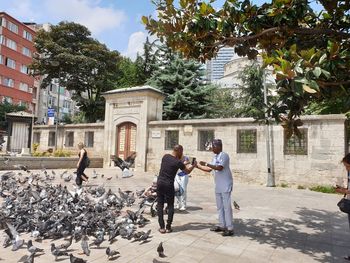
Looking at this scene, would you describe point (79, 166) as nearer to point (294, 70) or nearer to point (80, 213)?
point (80, 213)

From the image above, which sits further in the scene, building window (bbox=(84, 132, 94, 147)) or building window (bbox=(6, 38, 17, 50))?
building window (bbox=(6, 38, 17, 50))

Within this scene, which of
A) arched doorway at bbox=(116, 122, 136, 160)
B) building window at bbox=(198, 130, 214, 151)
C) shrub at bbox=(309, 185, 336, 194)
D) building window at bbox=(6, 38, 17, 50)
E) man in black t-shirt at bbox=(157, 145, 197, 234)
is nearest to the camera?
man in black t-shirt at bbox=(157, 145, 197, 234)

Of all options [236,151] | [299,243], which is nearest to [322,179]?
[236,151]

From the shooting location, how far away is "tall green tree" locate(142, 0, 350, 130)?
502cm

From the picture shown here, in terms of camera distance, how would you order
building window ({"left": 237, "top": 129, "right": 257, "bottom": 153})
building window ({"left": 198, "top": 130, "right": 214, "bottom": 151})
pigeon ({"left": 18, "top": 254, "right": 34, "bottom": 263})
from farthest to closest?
building window ({"left": 198, "top": 130, "right": 214, "bottom": 151}) < building window ({"left": 237, "top": 129, "right": 257, "bottom": 153}) < pigeon ({"left": 18, "top": 254, "right": 34, "bottom": 263})

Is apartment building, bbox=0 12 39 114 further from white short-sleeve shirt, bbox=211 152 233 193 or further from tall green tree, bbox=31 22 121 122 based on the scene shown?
white short-sleeve shirt, bbox=211 152 233 193

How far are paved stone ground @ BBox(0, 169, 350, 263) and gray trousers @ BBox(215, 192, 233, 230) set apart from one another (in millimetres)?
286

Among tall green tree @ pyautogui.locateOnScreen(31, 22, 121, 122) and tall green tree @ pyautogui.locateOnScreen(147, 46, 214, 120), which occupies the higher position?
tall green tree @ pyautogui.locateOnScreen(31, 22, 121, 122)

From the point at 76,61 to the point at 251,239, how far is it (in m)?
26.0

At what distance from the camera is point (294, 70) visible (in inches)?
154

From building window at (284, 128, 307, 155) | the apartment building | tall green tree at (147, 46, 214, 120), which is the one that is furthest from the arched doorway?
the apartment building

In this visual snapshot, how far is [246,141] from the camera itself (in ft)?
52.0

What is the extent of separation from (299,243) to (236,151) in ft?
32.3

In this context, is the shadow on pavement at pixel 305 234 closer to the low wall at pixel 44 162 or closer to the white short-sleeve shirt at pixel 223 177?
the white short-sleeve shirt at pixel 223 177
